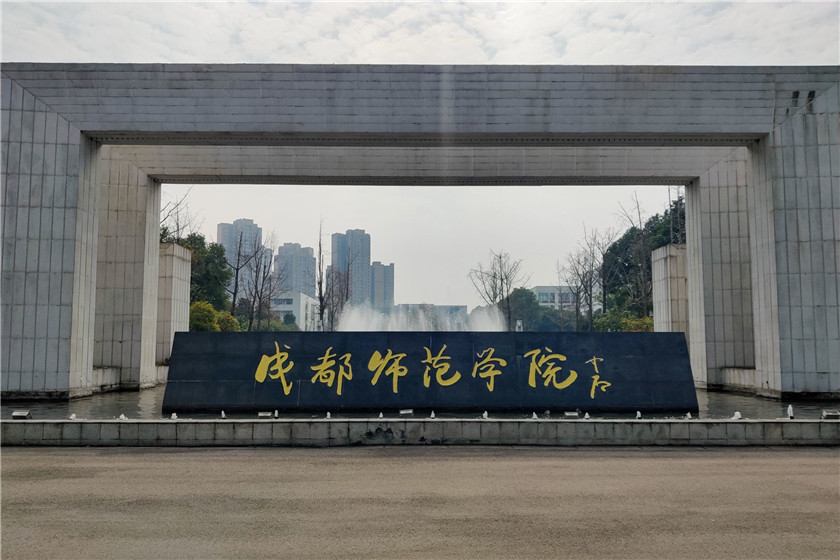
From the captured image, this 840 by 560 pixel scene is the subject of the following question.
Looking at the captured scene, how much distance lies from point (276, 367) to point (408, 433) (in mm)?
2494

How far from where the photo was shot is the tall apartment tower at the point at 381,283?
77500 mm

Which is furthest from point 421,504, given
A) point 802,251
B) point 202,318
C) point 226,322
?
point 226,322

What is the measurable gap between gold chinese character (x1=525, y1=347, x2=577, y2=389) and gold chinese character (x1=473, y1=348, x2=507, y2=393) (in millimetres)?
420

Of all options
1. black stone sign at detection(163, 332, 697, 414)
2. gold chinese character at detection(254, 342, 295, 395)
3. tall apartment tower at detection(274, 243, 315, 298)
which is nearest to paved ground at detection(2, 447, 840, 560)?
black stone sign at detection(163, 332, 697, 414)

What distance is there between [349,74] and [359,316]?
30.7 m

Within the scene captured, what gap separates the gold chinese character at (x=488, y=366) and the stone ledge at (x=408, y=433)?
1511mm

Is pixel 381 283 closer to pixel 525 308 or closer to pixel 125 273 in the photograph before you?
pixel 525 308

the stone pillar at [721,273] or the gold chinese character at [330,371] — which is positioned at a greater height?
the stone pillar at [721,273]

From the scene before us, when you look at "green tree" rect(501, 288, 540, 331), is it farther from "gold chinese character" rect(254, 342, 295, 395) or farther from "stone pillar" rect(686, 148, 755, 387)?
"gold chinese character" rect(254, 342, 295, 395)

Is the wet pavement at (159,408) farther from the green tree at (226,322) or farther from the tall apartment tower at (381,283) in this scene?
the tall apartment tower at (381,283)

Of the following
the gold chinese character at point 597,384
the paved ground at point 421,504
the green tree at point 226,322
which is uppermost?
the green tree at point 226,322

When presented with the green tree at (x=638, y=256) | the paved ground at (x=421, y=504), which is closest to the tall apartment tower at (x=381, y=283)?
the green tree at (x=638, y=256)

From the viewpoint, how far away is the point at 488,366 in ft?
30.7

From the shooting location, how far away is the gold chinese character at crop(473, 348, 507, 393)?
9305 mm
